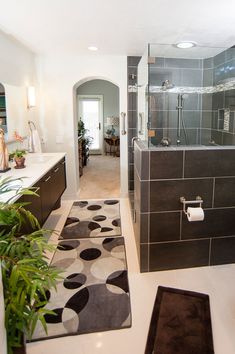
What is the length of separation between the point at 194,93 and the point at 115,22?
6.08 ft

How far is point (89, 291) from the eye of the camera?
2.23 meters

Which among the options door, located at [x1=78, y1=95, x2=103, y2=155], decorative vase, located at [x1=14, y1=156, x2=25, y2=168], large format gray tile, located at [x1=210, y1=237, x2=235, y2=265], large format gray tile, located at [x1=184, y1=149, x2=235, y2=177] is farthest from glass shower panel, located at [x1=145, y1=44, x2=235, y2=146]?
door, located at [x1=78, y1=95, x2=103, y2=155]

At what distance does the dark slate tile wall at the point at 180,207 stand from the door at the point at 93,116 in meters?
7.05

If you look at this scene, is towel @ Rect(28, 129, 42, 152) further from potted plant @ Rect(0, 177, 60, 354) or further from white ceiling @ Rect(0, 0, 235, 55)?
potted plant @ Rect(0, 177, 60, 354)

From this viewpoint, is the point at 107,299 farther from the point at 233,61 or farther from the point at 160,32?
the point at 233,61

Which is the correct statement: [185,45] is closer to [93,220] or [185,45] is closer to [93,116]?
[93,220]

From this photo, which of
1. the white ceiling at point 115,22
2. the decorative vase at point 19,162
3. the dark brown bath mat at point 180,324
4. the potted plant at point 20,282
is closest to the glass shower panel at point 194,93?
the white ceiling at point 115,22

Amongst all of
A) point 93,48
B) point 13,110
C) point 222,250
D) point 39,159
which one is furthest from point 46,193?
point 93,48

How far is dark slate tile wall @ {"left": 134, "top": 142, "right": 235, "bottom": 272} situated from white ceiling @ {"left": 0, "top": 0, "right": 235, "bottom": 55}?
4.20 ft

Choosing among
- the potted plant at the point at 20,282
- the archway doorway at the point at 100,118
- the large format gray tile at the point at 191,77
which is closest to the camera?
the potted plant at the point at 20,282

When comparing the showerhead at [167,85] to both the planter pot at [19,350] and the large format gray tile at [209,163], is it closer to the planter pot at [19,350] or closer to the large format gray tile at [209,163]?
the large format gray tile at [209,163]

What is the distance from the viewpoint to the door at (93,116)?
29.6 ft

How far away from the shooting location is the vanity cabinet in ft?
7.95

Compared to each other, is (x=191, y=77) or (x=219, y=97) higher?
(x=191, y=77)
